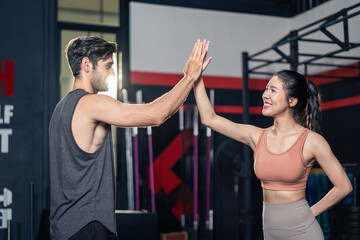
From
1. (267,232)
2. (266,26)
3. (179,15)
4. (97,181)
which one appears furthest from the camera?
(266,26)

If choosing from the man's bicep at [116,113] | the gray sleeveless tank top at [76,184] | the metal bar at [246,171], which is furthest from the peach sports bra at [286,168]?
the metal bar at [246,171]

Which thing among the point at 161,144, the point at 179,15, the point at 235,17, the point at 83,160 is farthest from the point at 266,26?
the point at 83,160

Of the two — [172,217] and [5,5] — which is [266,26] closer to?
[172,217]

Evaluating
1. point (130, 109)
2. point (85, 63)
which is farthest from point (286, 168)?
point (85, 63)

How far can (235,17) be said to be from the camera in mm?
6074

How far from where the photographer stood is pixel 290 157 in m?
2.25

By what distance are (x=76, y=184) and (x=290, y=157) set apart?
1.11 meters

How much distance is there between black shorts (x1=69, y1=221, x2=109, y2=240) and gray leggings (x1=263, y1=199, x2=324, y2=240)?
0.93 meters

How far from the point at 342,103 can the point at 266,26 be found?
1.67 metres

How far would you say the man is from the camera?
1821 millimetres

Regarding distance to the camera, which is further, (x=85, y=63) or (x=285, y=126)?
(x=285, y=126)

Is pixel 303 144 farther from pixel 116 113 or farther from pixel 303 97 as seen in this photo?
pixel 116 113

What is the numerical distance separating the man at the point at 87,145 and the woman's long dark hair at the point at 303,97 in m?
0.73

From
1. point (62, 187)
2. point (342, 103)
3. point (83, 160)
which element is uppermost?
point (342, 103)
